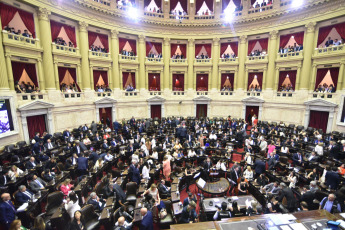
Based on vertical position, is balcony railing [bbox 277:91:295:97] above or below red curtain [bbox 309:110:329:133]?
above

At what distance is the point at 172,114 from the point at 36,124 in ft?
45.8

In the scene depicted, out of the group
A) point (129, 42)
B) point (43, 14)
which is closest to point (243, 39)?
point (129, 42)

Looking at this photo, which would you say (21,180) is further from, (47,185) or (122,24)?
(122,24)

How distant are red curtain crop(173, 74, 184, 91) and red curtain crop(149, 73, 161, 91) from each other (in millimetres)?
2093

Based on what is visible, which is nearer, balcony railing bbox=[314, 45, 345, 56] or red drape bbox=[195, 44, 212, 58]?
balcony railing bbox=[314, 45, 345, 56]

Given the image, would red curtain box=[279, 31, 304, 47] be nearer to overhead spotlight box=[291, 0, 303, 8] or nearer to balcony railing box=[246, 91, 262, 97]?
overhead spotlight box=[291, 0, 303, 8]

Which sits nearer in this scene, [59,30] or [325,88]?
[59,30]

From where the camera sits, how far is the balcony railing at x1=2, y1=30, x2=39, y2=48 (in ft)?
38.5

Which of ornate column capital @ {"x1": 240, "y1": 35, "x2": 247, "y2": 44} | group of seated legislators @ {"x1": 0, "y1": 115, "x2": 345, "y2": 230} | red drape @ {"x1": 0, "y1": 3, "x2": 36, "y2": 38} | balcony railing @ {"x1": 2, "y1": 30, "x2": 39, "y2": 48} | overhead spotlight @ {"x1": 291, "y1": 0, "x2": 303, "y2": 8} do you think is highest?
overhead spotlight @ {"x1": 291, "y1": 0, "x2": 303, "y2": 8}

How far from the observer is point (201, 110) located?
2306cm

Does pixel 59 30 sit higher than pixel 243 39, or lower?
lower

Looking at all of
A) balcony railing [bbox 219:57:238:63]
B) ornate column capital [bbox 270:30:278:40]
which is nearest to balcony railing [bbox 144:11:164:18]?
balcony railing [bbox 219:57:238:63]

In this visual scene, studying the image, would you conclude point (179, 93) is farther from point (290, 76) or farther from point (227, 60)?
point (290, 76)

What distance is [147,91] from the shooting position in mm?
21781
